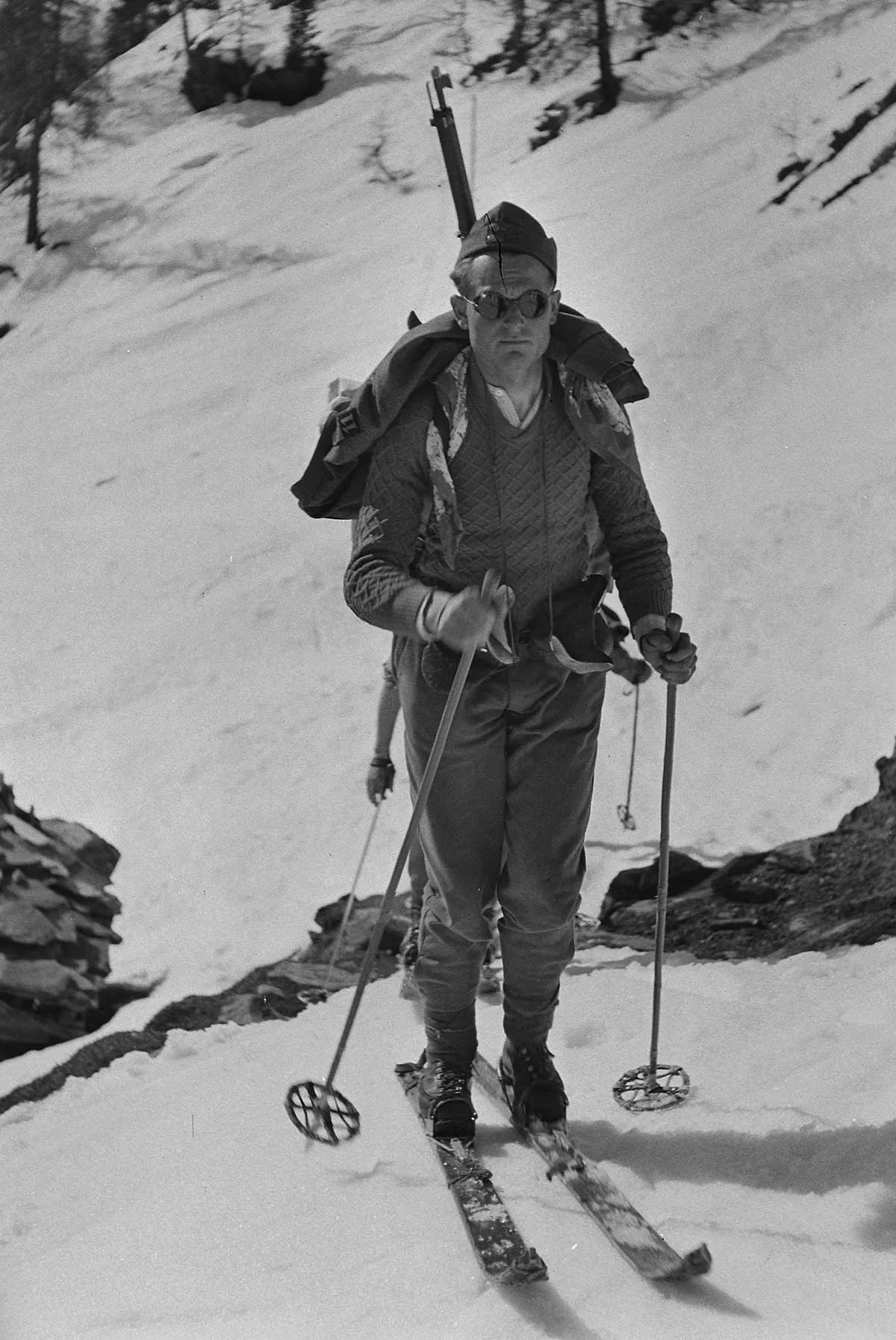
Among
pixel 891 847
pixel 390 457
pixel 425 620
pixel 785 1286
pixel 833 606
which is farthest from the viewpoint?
pixel 833 606

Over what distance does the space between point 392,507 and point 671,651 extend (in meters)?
0.47

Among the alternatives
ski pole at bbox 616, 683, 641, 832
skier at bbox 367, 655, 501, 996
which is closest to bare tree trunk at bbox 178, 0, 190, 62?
skier at bbox 367, 655, 501, 996

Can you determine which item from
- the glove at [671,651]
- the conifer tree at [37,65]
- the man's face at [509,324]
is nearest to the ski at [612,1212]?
the glove at [671,651]

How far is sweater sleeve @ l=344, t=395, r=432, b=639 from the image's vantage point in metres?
2.13

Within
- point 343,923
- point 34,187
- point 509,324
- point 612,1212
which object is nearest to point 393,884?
point 612,1212

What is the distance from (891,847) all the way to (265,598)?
6.34ft

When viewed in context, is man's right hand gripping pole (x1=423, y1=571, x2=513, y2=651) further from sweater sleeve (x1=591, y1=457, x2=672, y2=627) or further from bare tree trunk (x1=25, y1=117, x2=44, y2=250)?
bare tree trunk (x1=25, y1=117, x2=44, y2=250)

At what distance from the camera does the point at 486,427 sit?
2.14 metres

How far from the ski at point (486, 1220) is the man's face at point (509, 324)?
1.16 meters

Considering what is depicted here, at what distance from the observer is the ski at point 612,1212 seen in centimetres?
186

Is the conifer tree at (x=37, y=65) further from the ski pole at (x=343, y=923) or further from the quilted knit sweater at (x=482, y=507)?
the quilted knit sweater at (x=482, y=507)

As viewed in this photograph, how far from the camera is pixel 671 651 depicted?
2225 millimetres

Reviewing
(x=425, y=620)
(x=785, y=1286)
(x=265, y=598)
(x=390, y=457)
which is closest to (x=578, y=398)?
(x=390, y=457)

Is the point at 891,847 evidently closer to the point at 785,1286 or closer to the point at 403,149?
the point at 785,1286
